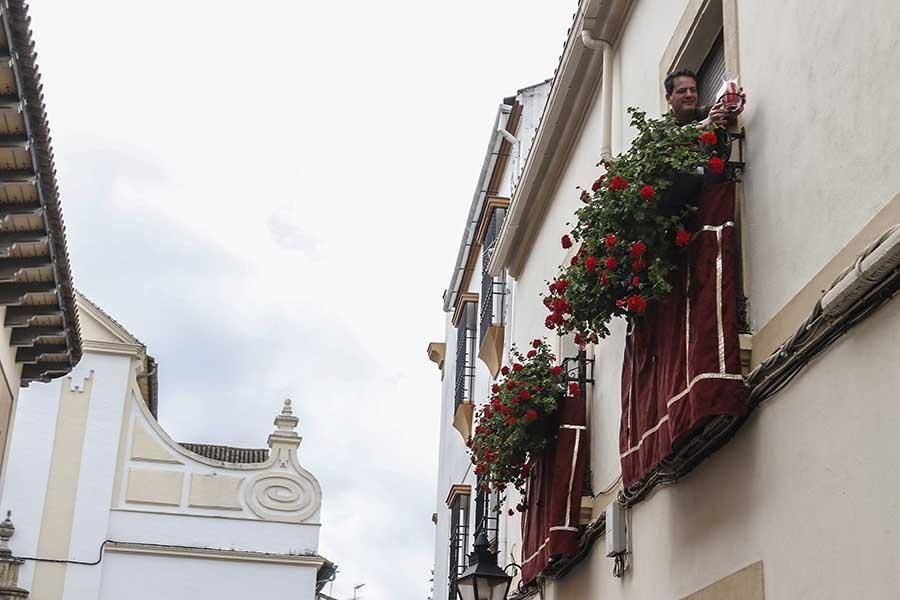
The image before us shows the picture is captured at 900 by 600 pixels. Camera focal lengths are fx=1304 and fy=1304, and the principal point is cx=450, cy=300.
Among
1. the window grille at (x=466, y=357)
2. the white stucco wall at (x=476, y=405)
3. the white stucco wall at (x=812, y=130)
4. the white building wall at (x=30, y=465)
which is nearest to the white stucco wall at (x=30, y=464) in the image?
the white building wall at (x=30, y=465)

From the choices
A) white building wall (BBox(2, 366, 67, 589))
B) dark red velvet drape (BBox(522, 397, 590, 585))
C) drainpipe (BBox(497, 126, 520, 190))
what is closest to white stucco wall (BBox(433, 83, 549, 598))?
→ drainpipe (BBox(497, 126, 520, 190))

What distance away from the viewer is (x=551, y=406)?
8.77 m

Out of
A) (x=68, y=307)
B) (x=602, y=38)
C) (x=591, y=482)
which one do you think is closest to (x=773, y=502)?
(x=591, y=482)

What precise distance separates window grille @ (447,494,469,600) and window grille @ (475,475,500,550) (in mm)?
1628

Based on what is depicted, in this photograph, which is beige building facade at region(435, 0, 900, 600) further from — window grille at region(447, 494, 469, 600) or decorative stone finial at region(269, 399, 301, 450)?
decorative stone finial at region(269, 399, 301, 450)

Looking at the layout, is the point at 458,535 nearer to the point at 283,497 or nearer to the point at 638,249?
the point at 283,497

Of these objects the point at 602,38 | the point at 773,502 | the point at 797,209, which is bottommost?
the point at 773,502

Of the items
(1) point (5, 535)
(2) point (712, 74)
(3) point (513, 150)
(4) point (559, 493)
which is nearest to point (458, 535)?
(3) point (513, 150)

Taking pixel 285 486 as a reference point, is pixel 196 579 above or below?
below

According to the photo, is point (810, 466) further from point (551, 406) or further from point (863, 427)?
point (551, 406)

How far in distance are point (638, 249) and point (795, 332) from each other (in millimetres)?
1109

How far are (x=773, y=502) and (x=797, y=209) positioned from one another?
117 centimetres

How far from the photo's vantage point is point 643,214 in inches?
233

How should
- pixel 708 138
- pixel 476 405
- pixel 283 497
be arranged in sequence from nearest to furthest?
pixel 708 138
pixel 476 405
pixel 283 497
